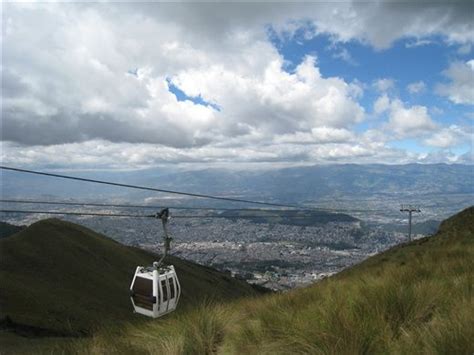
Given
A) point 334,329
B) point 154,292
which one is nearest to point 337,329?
point 334,329

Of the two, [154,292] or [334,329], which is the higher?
[334,329]

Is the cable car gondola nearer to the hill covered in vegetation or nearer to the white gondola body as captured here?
the white gondola body

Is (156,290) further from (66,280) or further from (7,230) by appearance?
(7,230)

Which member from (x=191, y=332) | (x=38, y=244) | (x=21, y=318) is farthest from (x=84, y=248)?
(x=191, y=332)

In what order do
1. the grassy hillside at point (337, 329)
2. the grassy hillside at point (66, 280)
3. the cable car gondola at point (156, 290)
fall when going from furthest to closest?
1. the grassy hillside at point (66, 280)
2. the cable car gondola at point (156, 290)
3. the grassy hillside at point (337, 329)

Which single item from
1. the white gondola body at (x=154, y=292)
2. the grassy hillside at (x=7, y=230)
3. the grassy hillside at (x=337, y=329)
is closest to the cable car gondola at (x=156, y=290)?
the white gondola body at (x=154, y=292)

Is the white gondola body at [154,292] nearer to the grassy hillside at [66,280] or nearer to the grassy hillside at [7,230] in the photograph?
the grassy hillside at [66,280]
